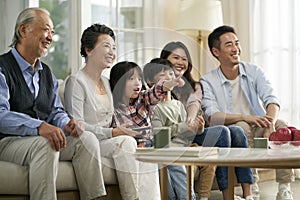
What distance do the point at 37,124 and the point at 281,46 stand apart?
258 centimetres

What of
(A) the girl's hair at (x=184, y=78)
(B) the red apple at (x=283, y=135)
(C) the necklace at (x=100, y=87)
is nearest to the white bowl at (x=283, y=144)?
(B) the red apple at (x=283, y=135)

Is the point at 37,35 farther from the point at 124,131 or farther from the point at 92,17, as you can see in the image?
the point at 92,17

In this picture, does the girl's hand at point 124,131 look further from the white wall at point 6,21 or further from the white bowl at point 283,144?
the white wall at point 6,21

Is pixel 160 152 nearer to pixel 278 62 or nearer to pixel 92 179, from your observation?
pixel 92 179

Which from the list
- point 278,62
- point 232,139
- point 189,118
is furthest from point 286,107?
point 189,118

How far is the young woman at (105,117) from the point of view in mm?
2557

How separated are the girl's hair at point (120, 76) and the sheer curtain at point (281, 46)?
2053mm

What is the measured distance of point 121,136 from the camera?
2549 millimetres

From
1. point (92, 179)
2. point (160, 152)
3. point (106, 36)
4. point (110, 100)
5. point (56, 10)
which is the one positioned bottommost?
point (92, 179)

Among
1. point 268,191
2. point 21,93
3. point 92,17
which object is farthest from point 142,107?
point 92,17

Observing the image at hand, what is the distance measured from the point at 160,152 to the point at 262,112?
5.02 ft

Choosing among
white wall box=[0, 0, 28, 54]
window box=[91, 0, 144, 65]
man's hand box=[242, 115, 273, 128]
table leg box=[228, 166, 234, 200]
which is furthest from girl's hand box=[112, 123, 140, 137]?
white wall box=[0, 0, 28, 54]

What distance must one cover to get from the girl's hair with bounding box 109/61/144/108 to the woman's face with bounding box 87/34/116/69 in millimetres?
44

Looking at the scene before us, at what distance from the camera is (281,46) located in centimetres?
444
